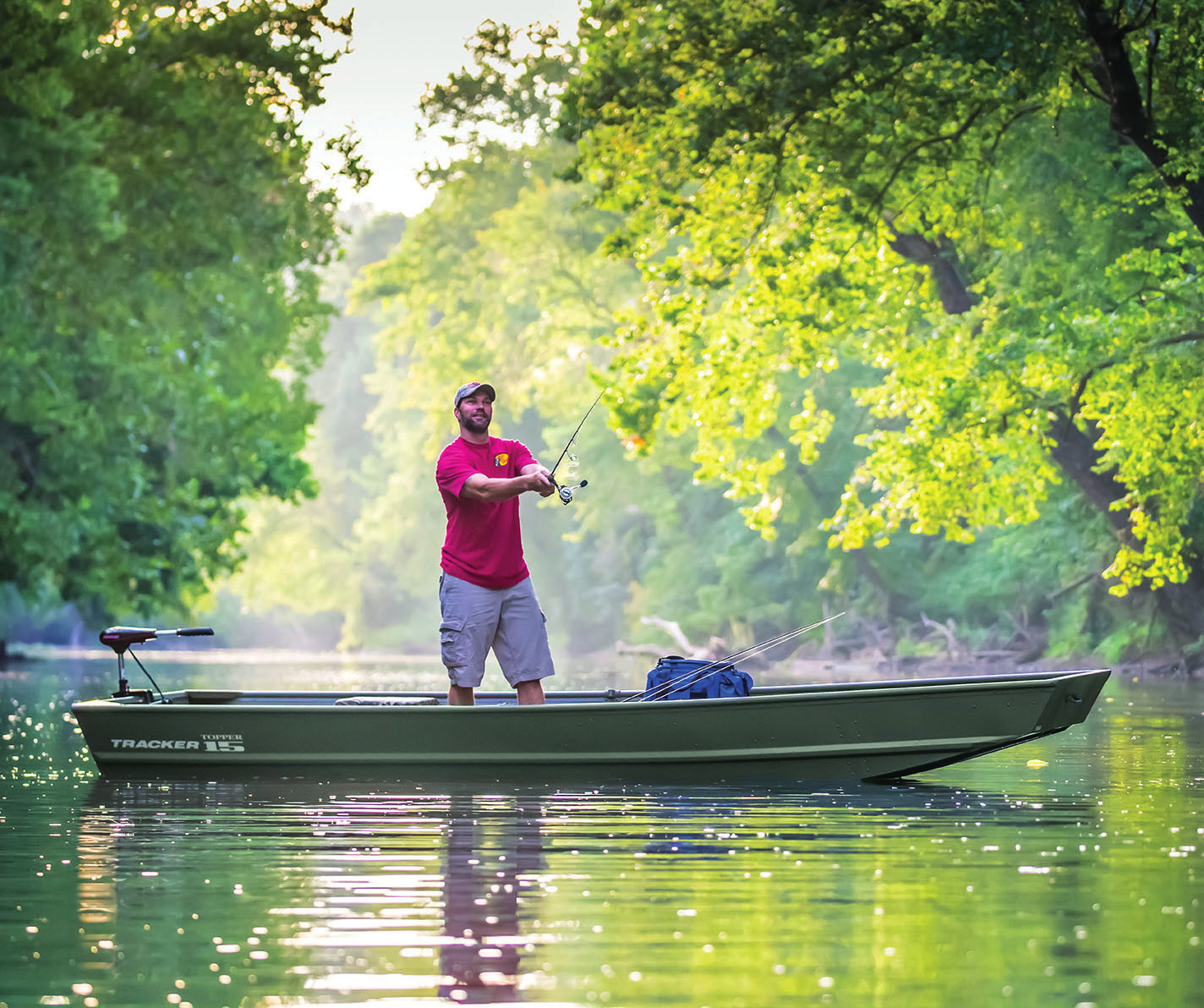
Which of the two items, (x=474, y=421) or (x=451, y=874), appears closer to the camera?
(x=451, y=874)

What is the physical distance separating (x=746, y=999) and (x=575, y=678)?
31.3 metres

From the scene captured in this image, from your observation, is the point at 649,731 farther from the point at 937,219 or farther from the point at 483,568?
the point at 937,219

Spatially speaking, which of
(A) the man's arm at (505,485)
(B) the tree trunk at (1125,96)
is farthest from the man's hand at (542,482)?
(B) the tree trunk at (1125,96)

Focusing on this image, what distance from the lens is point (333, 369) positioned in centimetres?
9288

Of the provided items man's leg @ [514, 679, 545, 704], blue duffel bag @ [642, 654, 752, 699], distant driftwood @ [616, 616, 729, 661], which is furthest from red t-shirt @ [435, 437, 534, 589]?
distant driftwood @ [616, 616, 729, 661]

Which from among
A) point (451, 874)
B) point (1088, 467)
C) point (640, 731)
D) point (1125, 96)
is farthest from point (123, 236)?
point (451, 874)

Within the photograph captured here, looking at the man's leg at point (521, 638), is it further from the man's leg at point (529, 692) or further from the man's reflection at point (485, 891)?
the man's reflection at point (485, 891)

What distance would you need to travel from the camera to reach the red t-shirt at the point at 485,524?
11.7 meters

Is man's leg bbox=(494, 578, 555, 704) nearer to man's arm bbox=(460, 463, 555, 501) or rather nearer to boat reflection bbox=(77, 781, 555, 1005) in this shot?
man's arm bbox=(460, 463, 555, 501)

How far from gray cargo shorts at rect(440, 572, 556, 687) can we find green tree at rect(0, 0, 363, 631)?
50.6 ft

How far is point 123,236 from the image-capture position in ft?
94.4

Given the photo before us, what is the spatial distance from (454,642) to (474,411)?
1330mm

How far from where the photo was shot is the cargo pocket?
11.8 metres

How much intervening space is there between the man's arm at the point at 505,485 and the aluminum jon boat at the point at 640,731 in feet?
3.98
